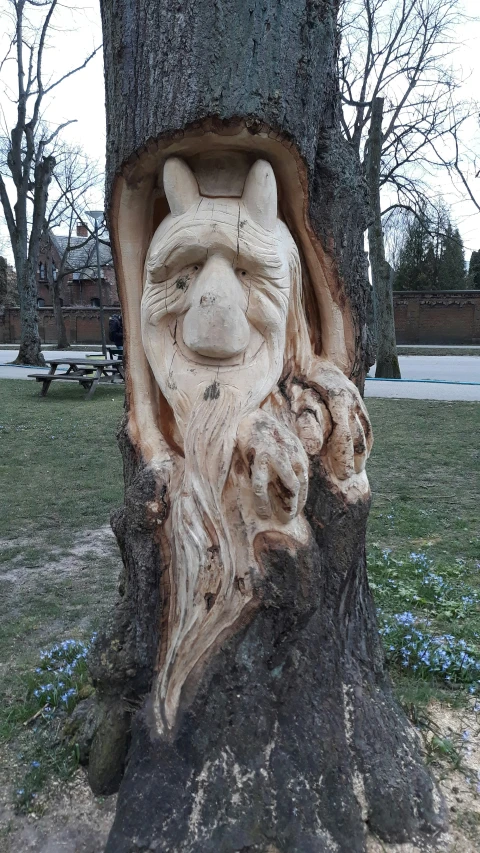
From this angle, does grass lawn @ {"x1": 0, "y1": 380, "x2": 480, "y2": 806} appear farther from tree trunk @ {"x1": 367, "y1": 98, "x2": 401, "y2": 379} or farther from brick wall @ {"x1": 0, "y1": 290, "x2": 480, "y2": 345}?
brick wall @ {"x1": 0, "y1": 290, "x2": 480, "y2": 345}

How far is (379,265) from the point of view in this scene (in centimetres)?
1213

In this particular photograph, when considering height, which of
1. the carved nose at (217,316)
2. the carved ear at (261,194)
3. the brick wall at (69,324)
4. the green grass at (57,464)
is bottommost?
the green grass at (57,464)

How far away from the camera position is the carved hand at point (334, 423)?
1827 millimetres

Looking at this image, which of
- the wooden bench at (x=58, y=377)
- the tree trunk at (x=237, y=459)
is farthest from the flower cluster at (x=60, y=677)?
the wooden bench at (x=58, y=377)

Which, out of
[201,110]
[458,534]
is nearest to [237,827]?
[201,110]

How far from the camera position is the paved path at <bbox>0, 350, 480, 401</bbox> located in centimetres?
1074

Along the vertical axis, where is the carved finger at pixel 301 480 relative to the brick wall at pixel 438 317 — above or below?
below

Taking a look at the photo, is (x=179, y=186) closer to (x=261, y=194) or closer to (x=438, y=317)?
(x=261, y=194)

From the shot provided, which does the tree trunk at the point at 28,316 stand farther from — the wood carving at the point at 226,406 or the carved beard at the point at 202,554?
the carved beard at the point at 202,554

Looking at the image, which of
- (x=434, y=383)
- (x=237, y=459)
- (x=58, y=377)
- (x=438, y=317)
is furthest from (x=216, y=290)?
(x=438, y=317)

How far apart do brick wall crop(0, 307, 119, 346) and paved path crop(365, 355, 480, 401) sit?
1854 centimetres

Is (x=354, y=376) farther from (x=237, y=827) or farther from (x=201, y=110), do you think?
(x=237, y=827)

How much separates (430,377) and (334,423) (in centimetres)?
1251

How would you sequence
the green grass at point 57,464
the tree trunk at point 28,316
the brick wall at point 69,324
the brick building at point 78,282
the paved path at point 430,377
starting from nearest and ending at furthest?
1. the green grass at point 57,464
2. the paved path at point 430,377
3. the tree trunk at point 28,316
4. the brick wall at point 69,324
5. the brick building at point 78,282
